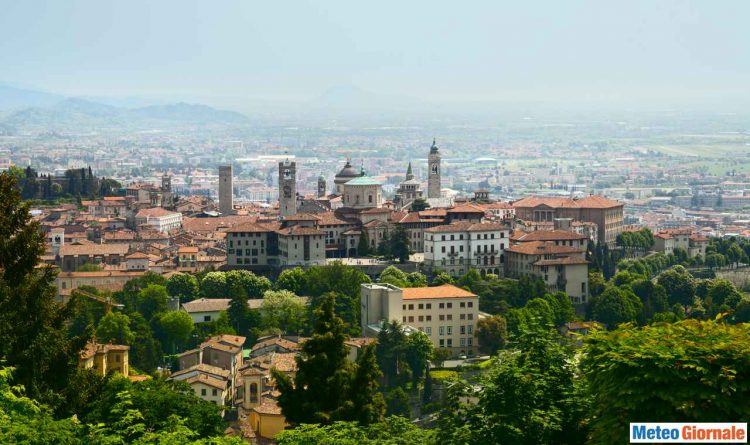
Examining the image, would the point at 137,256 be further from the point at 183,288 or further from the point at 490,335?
the point at 490,335

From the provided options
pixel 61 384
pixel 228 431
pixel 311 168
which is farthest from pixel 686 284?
pixel 311 168

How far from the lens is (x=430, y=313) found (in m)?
38.9

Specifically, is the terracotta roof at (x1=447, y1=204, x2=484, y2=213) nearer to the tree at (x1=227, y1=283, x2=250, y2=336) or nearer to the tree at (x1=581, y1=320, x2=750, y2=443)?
the tree at (x1=227, y1=283, x2=250, y2=336)

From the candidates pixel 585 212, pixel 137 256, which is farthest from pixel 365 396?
pixel 585 212

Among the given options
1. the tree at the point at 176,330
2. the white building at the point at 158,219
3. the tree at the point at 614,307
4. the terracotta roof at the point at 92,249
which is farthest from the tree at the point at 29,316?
the white building at the point at 158,219

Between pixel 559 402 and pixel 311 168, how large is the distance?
6801 inches

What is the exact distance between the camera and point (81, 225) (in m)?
62.7

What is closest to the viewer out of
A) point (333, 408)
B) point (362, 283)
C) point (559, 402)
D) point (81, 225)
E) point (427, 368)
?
point (559, 402)

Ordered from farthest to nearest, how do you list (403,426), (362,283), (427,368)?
(362,283), (427,368), (403,426)

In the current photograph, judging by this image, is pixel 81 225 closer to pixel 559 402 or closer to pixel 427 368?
pixel 427 368

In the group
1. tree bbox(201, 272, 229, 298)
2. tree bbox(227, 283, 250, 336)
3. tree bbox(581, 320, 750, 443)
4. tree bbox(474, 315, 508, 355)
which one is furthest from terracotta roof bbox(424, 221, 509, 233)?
tree bbox(581, 320, 750, 443)

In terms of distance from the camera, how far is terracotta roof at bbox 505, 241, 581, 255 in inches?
1884

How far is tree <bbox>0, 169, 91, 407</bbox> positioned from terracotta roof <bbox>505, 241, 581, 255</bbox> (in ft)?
107

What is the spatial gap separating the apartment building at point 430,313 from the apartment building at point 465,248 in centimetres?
899
